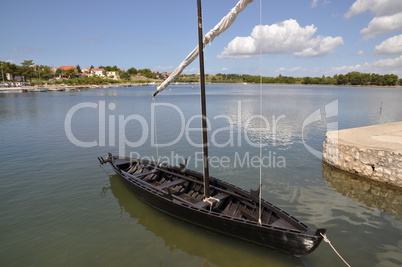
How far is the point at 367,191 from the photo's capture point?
12.3m

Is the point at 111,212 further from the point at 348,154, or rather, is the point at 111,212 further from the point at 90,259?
the point at 348,154

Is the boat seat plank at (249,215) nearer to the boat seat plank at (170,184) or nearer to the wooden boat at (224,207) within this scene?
the wooden boat at (224,207)

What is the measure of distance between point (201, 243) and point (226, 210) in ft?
5.33

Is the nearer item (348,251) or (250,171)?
(348,251)

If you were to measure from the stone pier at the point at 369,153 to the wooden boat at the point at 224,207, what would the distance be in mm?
8606

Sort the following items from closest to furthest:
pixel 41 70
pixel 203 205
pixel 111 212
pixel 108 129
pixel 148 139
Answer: pixel 203 205, pixel 111 212, pixel 148 139, pixel 108 129, pixel 41 70

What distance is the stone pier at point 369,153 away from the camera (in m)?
12.3

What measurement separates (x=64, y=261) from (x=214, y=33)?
9.77 m

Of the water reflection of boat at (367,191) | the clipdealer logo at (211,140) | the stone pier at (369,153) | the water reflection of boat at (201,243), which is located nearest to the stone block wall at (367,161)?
the stone pier at (369,153)

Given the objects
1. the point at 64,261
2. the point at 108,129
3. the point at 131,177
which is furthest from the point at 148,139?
the point at 64,261

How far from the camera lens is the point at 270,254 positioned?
7859 millimetres

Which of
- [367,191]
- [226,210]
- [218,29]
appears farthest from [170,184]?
[367,191]

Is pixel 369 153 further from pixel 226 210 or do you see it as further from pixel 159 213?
pixel 159 213

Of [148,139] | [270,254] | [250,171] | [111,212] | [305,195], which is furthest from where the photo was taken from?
[148,139]
